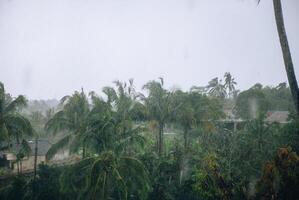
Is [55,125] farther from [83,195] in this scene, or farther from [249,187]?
[249,187]

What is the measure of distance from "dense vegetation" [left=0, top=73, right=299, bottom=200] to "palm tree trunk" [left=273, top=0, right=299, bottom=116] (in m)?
2.90

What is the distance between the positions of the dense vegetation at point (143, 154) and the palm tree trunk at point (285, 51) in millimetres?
2897

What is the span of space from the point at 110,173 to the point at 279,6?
417 inches

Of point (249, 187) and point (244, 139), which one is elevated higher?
point (244, 139)

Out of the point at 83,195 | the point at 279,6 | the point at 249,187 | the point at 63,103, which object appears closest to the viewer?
the point at 279,6

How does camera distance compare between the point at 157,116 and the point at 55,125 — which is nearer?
the point at 55,125

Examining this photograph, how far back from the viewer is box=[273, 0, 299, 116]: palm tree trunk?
498 inches

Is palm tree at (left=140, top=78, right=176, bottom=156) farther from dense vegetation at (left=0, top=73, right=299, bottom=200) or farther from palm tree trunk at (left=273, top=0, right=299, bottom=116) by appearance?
palm tree trunk at (left=273, top=0, right=299, bottom=116)

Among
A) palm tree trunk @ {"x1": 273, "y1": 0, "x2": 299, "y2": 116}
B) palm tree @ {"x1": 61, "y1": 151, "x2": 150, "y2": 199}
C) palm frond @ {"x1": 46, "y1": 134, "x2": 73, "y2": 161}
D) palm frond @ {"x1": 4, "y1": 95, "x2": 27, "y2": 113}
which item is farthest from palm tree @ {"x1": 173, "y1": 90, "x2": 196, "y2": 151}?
palm tree trunk @ {"x1": 273, "y1": 0, "x2": 299, "y2": 116}

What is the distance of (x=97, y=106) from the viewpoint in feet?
63.4

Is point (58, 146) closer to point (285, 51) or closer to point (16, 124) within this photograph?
point (16, 124)

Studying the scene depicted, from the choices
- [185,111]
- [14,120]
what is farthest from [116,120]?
[185,111]

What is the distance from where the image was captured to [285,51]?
1275 centimetres

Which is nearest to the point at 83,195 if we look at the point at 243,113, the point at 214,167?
the point at 214,167
